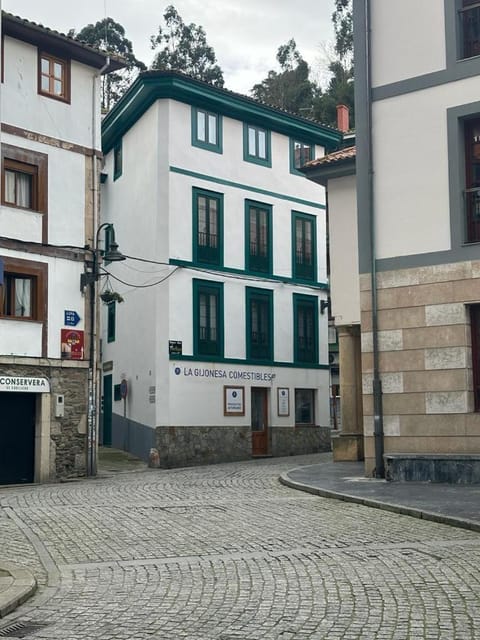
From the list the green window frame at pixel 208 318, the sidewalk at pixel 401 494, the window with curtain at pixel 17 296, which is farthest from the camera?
the green window frame at pixel 208 318

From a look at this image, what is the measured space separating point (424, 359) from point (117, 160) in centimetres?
1697

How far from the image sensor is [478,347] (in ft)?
54.3

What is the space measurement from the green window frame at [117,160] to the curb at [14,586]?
2241cm

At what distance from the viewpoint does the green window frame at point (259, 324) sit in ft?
95.2

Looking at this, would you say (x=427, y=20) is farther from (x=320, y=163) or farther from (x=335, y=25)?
(x=335, y=25)

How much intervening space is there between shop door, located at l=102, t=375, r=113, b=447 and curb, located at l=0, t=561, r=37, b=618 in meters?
20.4

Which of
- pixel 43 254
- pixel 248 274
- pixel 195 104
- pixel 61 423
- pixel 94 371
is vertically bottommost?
pixel 61 423

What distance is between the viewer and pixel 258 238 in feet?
97.3

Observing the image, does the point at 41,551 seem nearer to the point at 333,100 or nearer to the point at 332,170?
the point at 332,170

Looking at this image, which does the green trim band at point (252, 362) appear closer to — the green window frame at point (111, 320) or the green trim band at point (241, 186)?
the green window frame at point (111, 320)

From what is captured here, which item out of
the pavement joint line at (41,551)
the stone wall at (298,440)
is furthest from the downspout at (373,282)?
the stone wall at (298,440)

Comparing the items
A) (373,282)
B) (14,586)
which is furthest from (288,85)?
(14,586)

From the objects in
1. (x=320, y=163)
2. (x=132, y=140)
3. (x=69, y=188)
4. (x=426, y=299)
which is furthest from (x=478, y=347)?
(x=132, y=140)

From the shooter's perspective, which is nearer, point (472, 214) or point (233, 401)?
point (472, 214)
